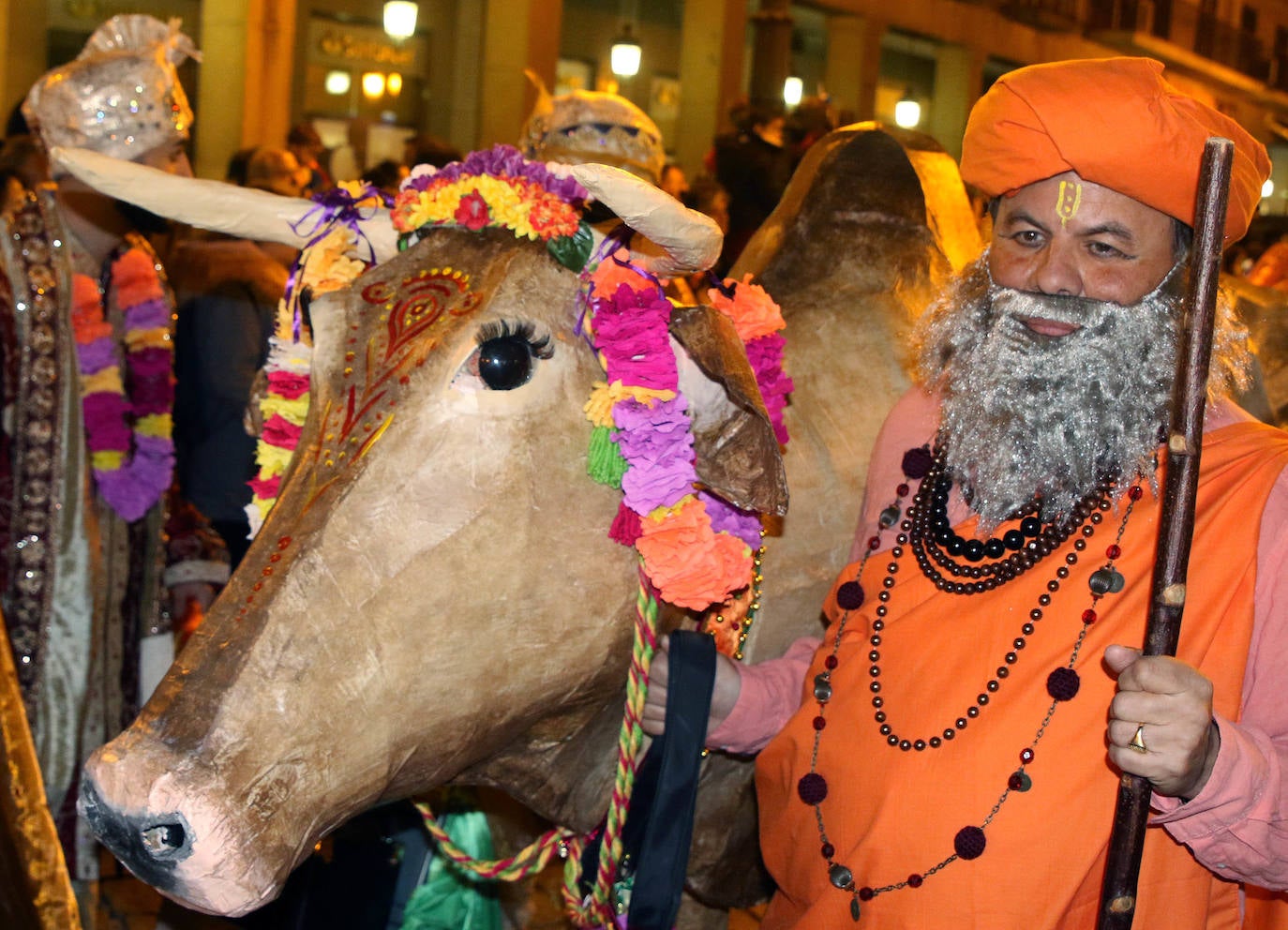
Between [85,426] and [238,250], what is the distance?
172cm

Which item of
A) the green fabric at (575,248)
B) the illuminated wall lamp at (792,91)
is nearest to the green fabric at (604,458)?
the green fabric at (575,248)

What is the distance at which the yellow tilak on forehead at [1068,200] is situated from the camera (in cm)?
241

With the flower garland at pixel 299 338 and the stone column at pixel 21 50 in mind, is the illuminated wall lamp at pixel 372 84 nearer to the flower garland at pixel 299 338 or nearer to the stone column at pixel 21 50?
the stone column at pixel 21 50

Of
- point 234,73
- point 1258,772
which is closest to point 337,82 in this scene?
point 234,73

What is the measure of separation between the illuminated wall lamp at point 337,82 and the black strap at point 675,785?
14213mm

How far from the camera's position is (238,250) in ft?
18.8

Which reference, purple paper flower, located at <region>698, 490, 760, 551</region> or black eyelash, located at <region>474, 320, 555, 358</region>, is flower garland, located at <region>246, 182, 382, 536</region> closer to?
black eyelash, located at <region>474, 320, 555, 358</region>

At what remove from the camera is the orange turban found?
7.68ft

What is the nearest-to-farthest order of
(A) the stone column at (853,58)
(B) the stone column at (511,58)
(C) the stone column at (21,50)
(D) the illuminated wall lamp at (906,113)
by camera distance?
(C) the stone column at (21,50), (B) the stone column at (511,58), (D) the illuminated wall lamp at (906,113), (A) the stone column at (853,58)

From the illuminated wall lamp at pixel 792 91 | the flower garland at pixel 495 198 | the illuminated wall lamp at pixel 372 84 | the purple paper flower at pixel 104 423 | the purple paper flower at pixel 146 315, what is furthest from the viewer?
the illuminated wall lamp at pixel 792 91

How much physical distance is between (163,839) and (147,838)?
2cm

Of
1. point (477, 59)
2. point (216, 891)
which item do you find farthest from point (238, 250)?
point (477, 59)

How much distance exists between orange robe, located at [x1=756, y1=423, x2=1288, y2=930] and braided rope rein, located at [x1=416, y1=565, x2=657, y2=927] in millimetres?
331

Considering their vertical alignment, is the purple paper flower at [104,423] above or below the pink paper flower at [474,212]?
below
